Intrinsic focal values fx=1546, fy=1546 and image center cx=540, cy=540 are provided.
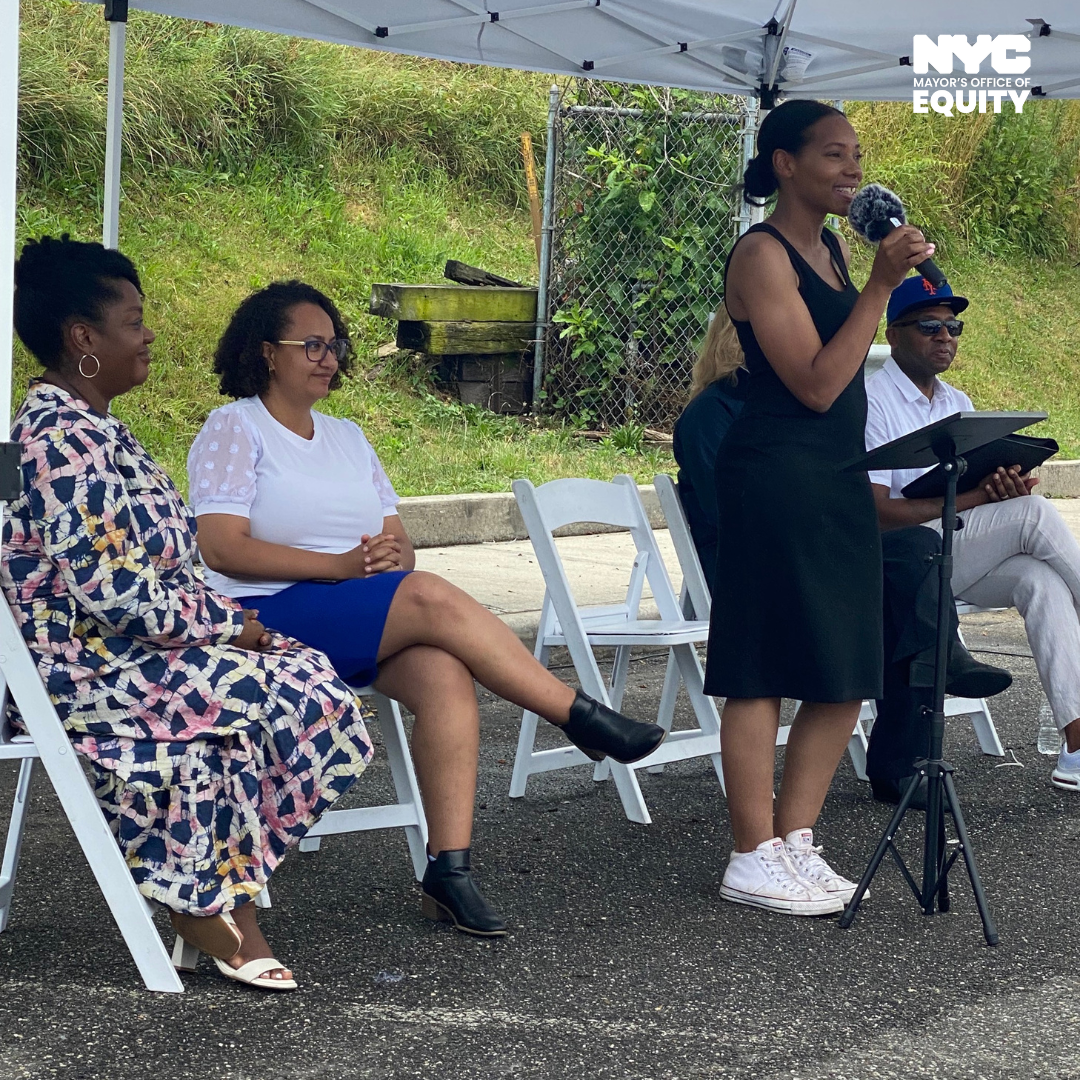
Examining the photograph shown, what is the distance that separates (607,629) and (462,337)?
673cm

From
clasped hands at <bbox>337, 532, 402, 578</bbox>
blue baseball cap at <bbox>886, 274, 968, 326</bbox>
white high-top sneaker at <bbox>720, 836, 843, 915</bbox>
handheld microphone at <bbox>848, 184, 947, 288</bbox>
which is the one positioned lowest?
white high-top sneaker at <bbox>720, 836, 843, 915</bbox>

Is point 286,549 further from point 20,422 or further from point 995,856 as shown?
point 995,856

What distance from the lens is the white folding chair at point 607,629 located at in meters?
4.34

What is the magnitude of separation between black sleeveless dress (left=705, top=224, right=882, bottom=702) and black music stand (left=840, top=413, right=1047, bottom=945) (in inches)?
5.6

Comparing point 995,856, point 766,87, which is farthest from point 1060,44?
point 995,856

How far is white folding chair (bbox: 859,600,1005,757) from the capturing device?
5.07 meters

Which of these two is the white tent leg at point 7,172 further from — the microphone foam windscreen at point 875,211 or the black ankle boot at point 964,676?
the black ankle boot at point 964,676

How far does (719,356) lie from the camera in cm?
490

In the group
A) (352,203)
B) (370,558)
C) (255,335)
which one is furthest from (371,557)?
(352,203)

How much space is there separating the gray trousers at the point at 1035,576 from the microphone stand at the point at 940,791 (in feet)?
4.27

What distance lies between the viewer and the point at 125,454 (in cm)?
314

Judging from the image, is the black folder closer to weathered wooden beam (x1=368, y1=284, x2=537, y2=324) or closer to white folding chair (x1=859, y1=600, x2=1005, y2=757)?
white folding chair (x1=859, y1=600, x2=1005, y2=757)

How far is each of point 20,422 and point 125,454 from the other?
0.21 metres

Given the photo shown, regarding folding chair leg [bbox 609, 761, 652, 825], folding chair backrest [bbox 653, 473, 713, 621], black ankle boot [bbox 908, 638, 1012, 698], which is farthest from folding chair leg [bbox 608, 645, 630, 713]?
black ankle boot [bbox 908, 638, 1012, 698]
